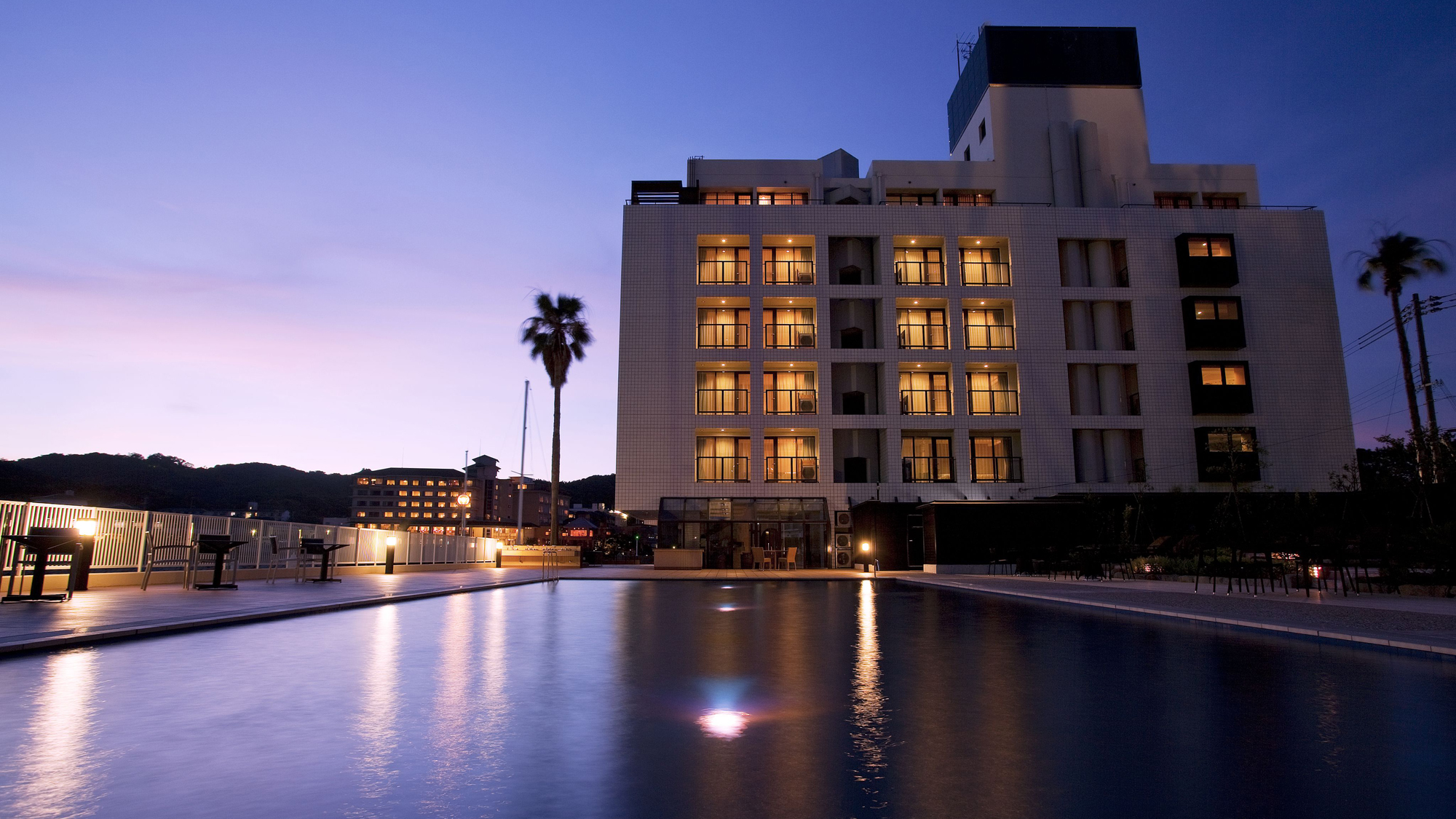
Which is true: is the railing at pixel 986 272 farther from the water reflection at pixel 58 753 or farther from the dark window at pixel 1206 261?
the water reflection at pixel 58 753

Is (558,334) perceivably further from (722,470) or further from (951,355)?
(951,355)

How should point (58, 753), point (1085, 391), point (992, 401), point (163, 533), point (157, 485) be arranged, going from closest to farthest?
point (58, 753) < point (163, 533) < point (992, 401) < point (1085, 391) < point (157, 485)

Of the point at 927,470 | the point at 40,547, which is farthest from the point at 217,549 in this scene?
the point at 927,470

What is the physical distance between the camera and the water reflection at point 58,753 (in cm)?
318

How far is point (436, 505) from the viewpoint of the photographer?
626 feet

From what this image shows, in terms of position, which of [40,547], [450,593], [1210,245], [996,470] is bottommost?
[450,593]

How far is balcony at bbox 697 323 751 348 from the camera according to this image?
133 ft

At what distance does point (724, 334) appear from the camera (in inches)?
1602

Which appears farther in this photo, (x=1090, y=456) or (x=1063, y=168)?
(x=1063, y=168)

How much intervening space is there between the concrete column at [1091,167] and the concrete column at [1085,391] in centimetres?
937

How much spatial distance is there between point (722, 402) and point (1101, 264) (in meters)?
21.2

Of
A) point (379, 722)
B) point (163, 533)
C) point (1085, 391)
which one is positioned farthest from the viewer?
point (1085, 391)

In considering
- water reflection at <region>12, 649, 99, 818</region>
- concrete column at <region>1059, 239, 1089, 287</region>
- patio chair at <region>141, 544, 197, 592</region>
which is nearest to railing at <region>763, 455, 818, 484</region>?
concrete column at <region>1059, 239, 1089, 287</region>

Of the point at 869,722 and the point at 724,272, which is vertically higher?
the point at 724,272
